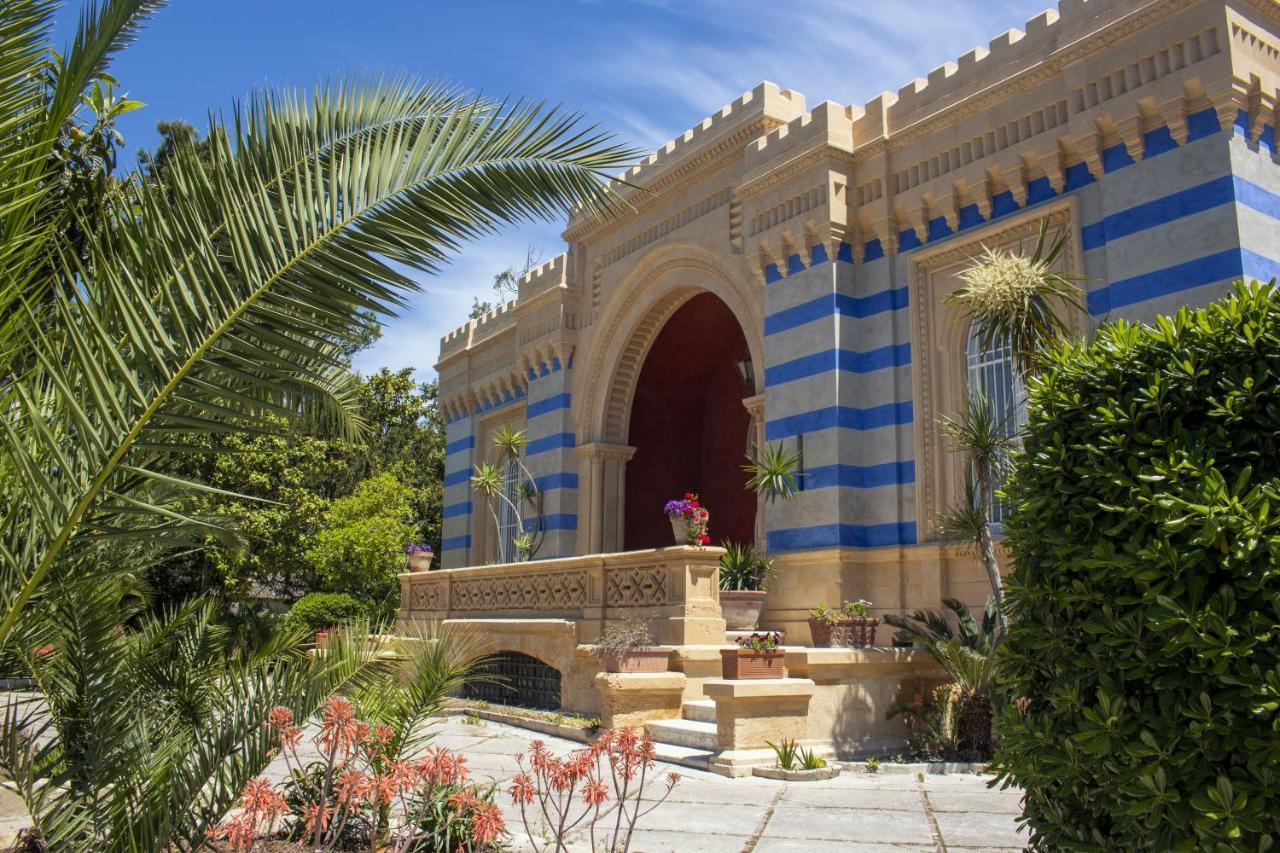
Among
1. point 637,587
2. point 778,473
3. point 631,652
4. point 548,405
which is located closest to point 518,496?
point 548,405

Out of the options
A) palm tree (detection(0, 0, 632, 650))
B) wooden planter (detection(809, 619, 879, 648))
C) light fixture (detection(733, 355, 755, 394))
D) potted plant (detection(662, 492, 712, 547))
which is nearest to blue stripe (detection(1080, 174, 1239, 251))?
wooden planter (detection(809, 619, 879, 648))

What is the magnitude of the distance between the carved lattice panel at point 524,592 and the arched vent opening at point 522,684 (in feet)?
2.44

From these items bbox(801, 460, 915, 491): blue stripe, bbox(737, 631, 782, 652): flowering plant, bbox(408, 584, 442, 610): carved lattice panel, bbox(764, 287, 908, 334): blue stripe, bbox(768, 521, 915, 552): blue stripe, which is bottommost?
bbox(737, 631, 782, 652): flowering plant

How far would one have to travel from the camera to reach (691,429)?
786 inches

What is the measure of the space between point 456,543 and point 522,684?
31.0 feet

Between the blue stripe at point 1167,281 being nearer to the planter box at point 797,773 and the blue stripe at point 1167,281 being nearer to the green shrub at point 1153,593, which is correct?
the planter box at point 797,773

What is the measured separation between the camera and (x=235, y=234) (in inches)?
142

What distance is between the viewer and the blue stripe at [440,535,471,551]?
74.2 feet

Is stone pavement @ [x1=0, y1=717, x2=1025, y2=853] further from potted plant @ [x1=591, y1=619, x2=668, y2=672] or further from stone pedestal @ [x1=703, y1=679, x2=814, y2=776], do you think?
potted plant @ [x1=591, y1=619, x2=668, y2=672]

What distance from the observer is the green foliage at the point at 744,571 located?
13312mm

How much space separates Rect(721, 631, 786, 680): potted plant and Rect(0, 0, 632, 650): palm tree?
591 cm

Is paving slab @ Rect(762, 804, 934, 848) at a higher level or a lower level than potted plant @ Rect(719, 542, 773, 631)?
lower

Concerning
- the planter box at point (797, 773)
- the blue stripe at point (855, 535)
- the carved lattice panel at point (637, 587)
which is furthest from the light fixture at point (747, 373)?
the planter box at point (797, 773)

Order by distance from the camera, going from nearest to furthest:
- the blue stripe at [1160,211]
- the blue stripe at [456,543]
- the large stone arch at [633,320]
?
1. the blue stripe at [1160,211]
2. the large stone arch at [633,320]
3. the blue stripe at [456,543]
